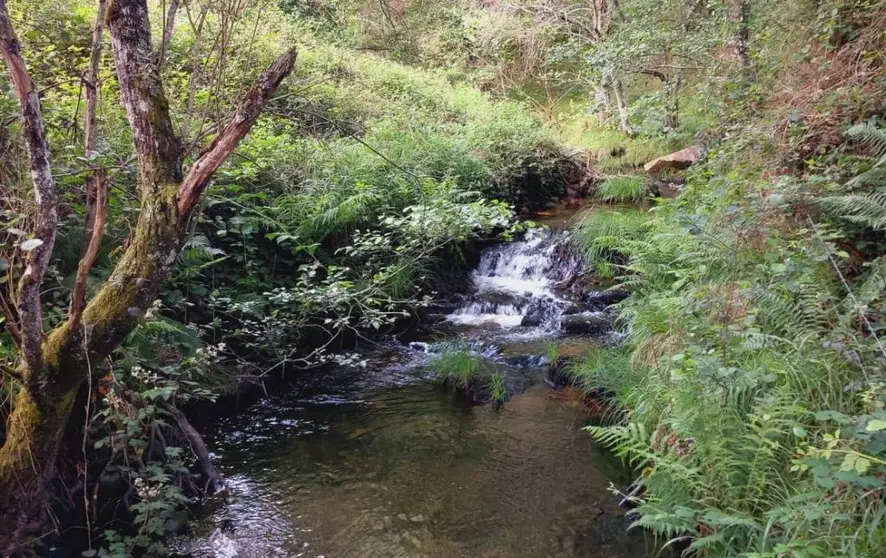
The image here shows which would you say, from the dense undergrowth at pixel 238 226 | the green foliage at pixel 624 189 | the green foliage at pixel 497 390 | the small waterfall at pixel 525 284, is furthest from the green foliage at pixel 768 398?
the green foliage at pixel 624 189

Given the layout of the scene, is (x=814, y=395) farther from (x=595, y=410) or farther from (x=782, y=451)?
(x=595, y=410)

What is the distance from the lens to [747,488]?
2.93 meters

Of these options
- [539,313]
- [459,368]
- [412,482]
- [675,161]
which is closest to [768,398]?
[412,482]

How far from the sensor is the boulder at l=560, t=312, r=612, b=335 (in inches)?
287

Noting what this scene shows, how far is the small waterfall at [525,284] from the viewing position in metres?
8.00

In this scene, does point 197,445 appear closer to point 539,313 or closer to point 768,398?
point 768,398

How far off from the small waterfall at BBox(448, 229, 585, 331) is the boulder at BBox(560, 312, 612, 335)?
19 centimetres

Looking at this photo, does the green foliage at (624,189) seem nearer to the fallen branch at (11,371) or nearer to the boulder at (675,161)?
the boulder at (675,161)

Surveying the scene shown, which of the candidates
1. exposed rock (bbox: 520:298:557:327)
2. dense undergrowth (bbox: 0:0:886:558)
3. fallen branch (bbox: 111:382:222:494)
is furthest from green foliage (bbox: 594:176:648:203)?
fallen branch (bbox: 111:382:222:494)

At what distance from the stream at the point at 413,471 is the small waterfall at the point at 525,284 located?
0.98 meters

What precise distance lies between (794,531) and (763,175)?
324cm

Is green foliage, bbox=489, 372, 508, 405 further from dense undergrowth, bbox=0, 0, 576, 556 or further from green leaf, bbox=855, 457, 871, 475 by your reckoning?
green leaf, bbox=855, 457, 871, 475

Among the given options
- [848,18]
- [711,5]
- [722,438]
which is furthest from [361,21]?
[722,438]

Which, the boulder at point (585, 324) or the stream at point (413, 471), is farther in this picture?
the boulder at point (585, 324)
